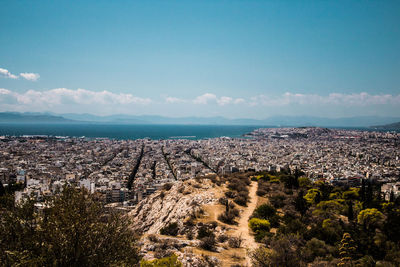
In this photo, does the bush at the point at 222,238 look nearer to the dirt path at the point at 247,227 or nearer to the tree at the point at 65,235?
the dirt path at the point at 247,227

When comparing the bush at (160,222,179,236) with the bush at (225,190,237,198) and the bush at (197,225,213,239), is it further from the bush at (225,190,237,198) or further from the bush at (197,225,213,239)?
the bush at (225,190,237,198)

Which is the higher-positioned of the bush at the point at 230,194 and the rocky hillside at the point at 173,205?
the bush at the point at 230,194

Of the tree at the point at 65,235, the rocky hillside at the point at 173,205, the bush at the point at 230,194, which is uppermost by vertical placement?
the tree at the point at 65,235

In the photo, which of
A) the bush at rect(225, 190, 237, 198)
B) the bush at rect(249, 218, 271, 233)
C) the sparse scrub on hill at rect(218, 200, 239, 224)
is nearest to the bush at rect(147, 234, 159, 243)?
the sparse scrub on hill at rect(218, 200, 239, 224)

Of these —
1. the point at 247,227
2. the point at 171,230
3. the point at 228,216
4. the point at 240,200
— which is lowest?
the point at 171,230

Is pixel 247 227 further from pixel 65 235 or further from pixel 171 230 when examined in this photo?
pixel 65 235

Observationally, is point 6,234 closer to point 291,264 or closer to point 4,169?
point 291,264

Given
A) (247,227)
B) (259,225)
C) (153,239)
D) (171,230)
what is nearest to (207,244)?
(153,239)

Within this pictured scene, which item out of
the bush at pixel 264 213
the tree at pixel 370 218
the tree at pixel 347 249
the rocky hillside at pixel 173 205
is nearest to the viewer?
the tree at pixel 347 249

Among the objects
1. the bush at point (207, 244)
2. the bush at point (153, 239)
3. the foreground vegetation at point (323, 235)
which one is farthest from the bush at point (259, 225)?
the bush at point (153, 239)
